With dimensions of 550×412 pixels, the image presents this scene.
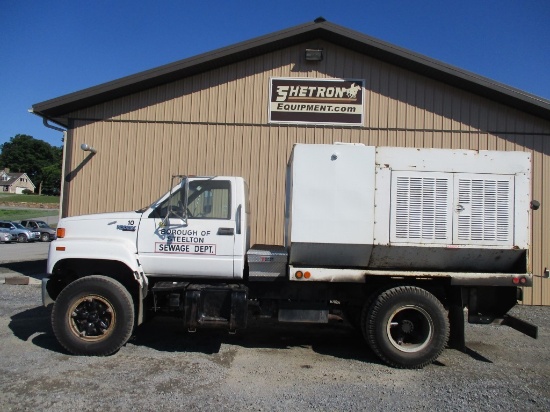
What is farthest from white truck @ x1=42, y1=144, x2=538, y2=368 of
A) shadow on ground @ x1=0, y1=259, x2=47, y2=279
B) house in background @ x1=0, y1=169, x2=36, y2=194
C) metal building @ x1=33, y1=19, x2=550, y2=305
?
house in background @ x1=0, y1=169, x2=36, y2=194

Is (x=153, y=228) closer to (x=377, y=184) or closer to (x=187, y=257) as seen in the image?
(x=187, y=257)

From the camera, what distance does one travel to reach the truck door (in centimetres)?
614

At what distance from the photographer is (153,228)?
618cm

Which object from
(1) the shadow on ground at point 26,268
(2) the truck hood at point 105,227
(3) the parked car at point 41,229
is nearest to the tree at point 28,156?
(3) the parked car at point 41,229

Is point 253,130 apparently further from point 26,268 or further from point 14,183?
point 14,183

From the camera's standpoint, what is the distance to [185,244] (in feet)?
20.2

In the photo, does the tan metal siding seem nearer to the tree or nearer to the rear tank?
the rear tank

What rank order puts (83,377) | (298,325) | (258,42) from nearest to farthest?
(83,377) < (298,325) < (258,42)

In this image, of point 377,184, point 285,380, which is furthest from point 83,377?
point 377,184

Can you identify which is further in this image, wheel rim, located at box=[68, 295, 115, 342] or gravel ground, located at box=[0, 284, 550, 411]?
wheel rim, located at box=[68, 295, 115, 342]

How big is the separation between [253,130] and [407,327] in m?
6.14

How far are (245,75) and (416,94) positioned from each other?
159 inches

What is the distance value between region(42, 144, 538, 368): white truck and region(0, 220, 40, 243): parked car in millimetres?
27825

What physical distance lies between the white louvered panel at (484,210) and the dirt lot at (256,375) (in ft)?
5.70
